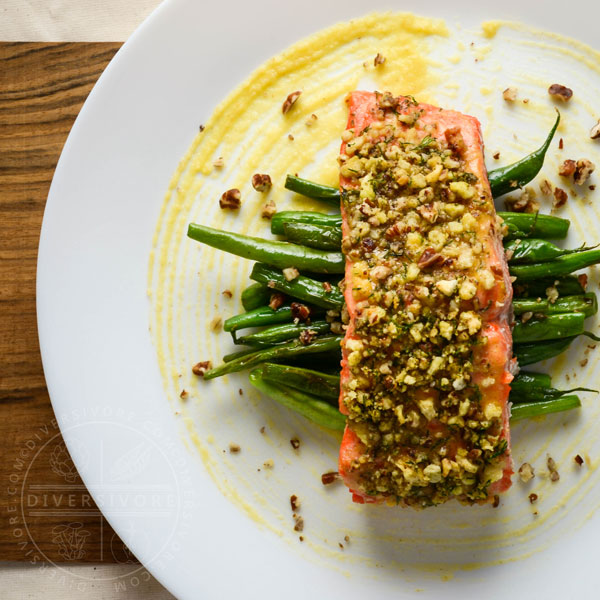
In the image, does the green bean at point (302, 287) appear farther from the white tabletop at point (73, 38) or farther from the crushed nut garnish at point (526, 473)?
the white tabletop at point (73, 38)

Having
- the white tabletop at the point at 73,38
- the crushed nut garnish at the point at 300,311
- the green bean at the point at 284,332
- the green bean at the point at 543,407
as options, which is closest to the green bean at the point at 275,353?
the green bean at the point at 284,332

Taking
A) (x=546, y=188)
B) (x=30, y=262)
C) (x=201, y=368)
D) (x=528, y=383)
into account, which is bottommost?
(x=528, y=383)

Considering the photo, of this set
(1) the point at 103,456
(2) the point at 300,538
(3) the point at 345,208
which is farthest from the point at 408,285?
(1) the point at 103,456

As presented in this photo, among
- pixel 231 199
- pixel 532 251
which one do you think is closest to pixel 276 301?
pixel 231 199

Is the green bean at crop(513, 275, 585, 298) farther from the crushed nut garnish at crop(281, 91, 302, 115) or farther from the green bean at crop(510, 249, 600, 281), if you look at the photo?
the crushed nut garnish at crop(281, 91, 302, 115)

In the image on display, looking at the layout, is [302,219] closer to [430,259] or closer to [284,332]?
[284,332]
